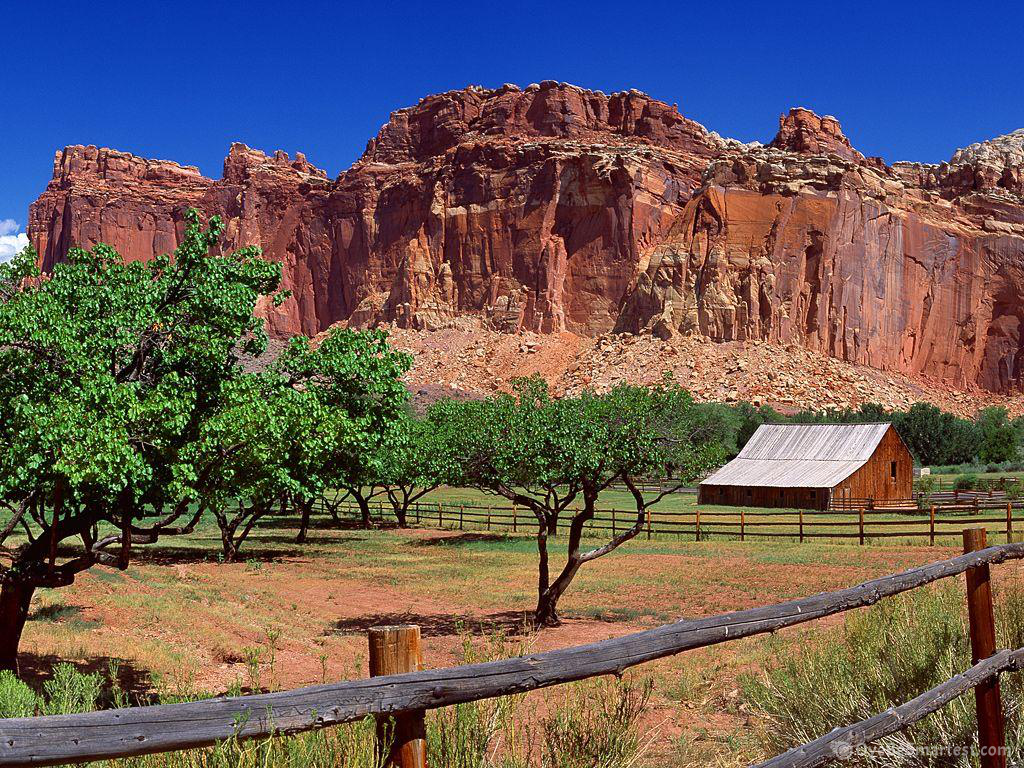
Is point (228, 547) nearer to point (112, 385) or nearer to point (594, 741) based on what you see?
point (112, 385)

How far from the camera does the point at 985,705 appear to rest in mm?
5320

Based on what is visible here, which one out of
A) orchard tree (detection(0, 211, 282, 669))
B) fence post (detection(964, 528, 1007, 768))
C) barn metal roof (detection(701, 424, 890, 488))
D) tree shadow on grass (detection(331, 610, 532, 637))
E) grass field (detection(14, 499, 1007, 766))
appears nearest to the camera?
fence post (detection(964, 528, 1007, 768))

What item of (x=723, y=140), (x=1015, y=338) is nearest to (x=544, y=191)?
(x=723, y=140)

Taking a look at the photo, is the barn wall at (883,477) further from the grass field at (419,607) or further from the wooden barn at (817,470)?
the grass field at (419,607)

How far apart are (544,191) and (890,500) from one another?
91628 mm

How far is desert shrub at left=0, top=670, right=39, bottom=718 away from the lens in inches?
238

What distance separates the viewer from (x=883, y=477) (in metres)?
46.9

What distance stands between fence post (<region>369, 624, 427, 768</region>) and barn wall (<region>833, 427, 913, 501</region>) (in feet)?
148

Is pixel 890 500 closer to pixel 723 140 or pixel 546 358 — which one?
pixel 546 358

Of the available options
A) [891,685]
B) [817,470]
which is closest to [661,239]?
[817,470]

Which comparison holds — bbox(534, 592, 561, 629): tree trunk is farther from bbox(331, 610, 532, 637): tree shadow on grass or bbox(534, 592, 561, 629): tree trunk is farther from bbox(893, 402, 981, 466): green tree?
bbox(893, 402, 981, 466): green tree

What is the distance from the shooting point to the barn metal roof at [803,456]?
46031 millimetres

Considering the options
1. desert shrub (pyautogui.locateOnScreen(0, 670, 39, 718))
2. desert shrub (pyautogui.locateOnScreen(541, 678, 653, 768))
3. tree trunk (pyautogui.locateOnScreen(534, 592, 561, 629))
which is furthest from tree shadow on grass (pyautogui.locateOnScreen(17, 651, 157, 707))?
desert shrub (pyautogui.locateOnScreen(541, 678, 653, 768))

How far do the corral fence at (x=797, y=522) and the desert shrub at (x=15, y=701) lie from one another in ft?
79.7
